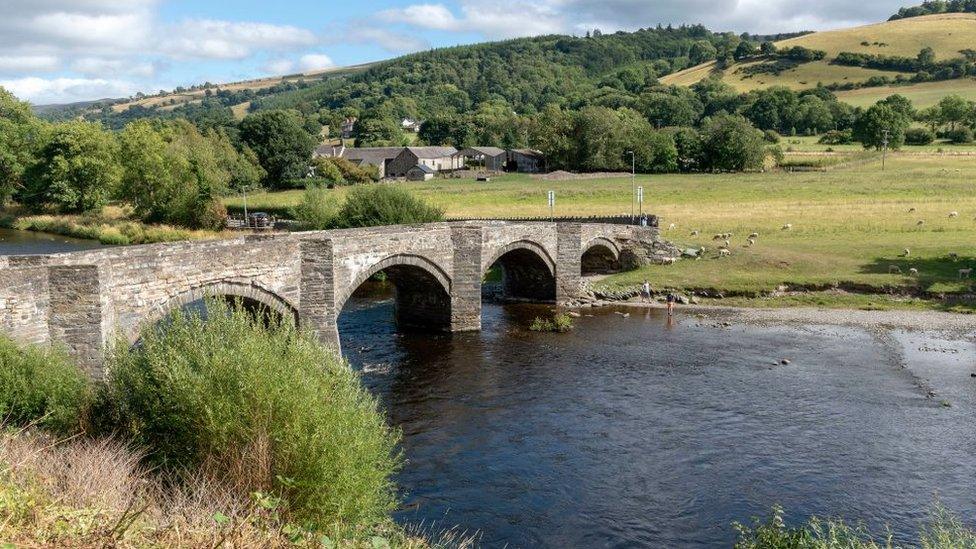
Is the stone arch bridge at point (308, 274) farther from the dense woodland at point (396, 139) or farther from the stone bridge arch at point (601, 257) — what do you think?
the dense woodland at point (396, 139)

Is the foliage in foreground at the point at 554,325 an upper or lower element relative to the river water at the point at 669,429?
upper

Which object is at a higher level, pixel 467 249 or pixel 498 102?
pixel 498 102

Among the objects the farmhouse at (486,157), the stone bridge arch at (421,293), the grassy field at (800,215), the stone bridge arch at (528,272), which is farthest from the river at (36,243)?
the farmhouse at (486,157)

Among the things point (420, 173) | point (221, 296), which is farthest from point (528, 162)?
point (221, 296)

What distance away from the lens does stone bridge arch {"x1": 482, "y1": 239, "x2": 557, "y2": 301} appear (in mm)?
37875

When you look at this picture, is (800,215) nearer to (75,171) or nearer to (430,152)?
(430,152)

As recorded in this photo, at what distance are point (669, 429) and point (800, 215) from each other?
38664 millimetres

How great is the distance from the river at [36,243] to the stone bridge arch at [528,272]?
30222mm

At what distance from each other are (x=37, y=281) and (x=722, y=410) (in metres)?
18.3

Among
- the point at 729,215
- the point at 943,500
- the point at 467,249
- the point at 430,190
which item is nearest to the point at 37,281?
the point at 467,249

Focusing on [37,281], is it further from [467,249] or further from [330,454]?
[467,249]

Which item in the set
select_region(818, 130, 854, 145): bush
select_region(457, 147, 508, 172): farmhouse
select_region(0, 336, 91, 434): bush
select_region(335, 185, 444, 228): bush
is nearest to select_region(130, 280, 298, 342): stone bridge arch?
select_region(0, 336, 91, 434): bush

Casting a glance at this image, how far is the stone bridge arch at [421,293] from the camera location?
104ft

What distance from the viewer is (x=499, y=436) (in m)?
21.2
